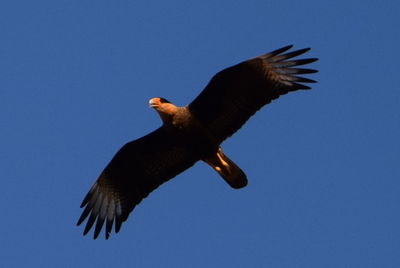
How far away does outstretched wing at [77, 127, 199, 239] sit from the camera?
12391mm

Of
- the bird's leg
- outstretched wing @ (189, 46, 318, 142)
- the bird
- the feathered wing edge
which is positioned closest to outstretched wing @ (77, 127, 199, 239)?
the bird

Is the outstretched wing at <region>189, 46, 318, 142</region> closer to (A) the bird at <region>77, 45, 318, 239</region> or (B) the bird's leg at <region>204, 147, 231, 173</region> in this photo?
(A) the bird at <region>77, 45, 318, 239</region>

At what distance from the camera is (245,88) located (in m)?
11.8

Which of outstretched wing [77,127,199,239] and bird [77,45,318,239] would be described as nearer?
bird [77,45,318,239]

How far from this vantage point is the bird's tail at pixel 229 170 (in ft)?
38.7

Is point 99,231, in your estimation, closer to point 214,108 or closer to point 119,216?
point 119,216

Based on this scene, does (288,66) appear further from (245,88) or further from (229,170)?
(229,170)

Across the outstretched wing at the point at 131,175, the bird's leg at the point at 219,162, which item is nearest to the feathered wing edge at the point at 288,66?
the bird's leg at the point at 219,162

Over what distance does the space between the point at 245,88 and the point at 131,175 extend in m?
2.06

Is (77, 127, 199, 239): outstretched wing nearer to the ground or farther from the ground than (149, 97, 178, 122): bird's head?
nearer to the ground

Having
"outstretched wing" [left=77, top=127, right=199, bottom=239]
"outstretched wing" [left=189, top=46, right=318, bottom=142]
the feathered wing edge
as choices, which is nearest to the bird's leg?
"outstretched wing" [left=189, top=46, right=318, bottom=142]

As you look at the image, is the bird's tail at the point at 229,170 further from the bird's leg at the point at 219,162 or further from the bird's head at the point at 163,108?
the bird's head at the point at 163,108

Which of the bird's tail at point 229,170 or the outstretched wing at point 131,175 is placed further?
the outstretched wing at point 131,175

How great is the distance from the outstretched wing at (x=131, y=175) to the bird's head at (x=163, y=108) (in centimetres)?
38
